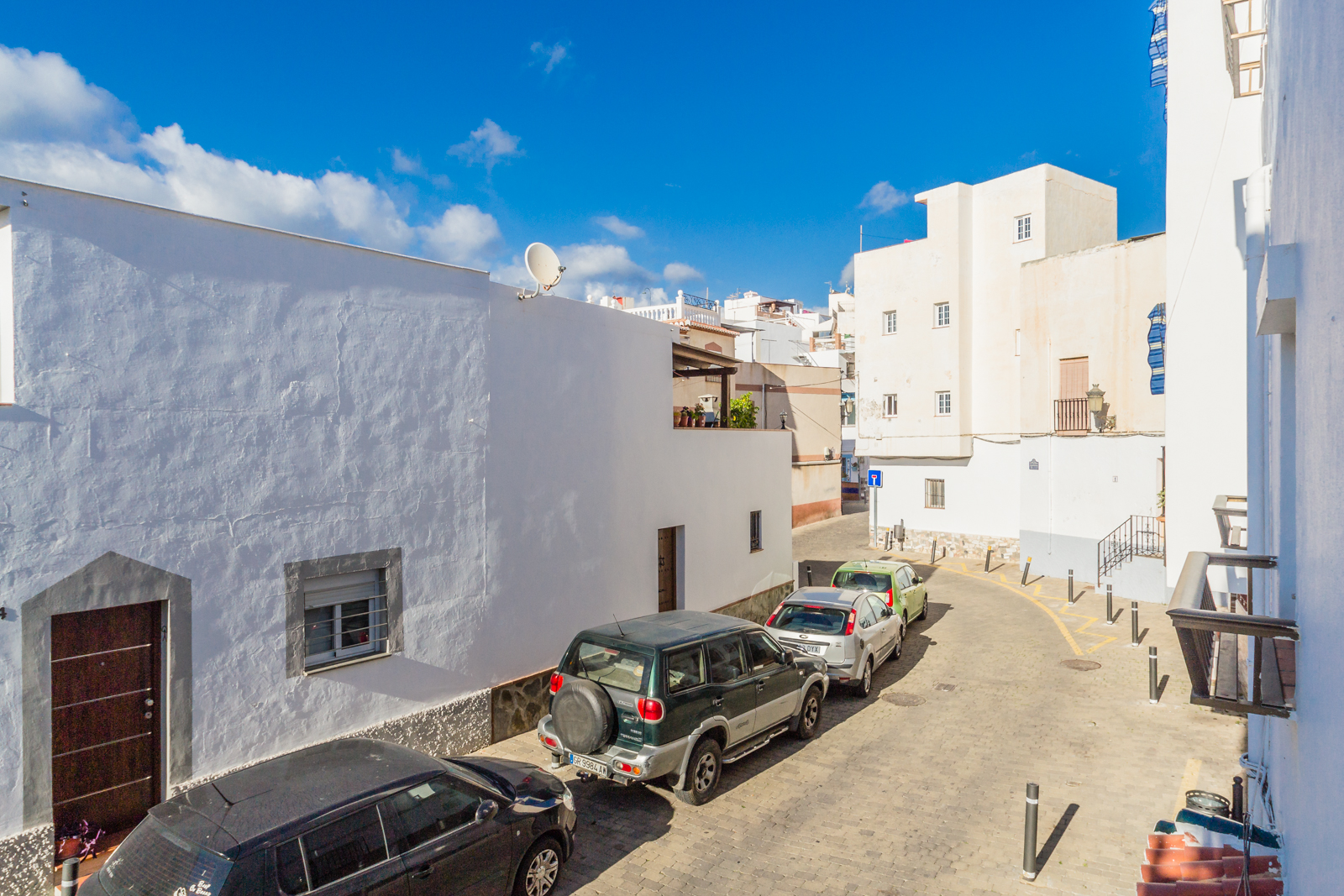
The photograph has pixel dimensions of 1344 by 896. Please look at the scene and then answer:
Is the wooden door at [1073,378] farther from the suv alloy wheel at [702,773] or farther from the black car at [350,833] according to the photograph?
the black car at [350,833]

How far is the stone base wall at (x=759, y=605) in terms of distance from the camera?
15.6 metres

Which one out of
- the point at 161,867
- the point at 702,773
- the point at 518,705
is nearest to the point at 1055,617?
the point at 702,773

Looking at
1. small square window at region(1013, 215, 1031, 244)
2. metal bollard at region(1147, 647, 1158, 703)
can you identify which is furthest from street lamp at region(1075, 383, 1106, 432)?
metal bollard at region(1147, 647, 1158, 703)

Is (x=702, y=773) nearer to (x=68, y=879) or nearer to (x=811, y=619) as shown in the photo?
(x=811, y=619)

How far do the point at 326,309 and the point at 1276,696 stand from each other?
8.50 meters

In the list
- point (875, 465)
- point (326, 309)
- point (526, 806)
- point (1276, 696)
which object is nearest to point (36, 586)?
point (326, 309)

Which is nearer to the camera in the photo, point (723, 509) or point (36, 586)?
point (36, 586)

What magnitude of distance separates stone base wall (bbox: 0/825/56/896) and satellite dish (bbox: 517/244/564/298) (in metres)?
7.47

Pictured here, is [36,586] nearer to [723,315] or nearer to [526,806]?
[526,806]

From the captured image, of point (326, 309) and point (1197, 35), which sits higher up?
point (1197, 35)

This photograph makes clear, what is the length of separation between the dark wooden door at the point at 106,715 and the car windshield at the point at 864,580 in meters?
12.1

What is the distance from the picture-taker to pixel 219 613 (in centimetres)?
721

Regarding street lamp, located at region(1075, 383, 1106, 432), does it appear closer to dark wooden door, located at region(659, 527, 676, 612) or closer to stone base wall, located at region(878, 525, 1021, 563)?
stone base wall, located at region(878, 525, 1021, 563)

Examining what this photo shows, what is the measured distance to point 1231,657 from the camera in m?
3.69
